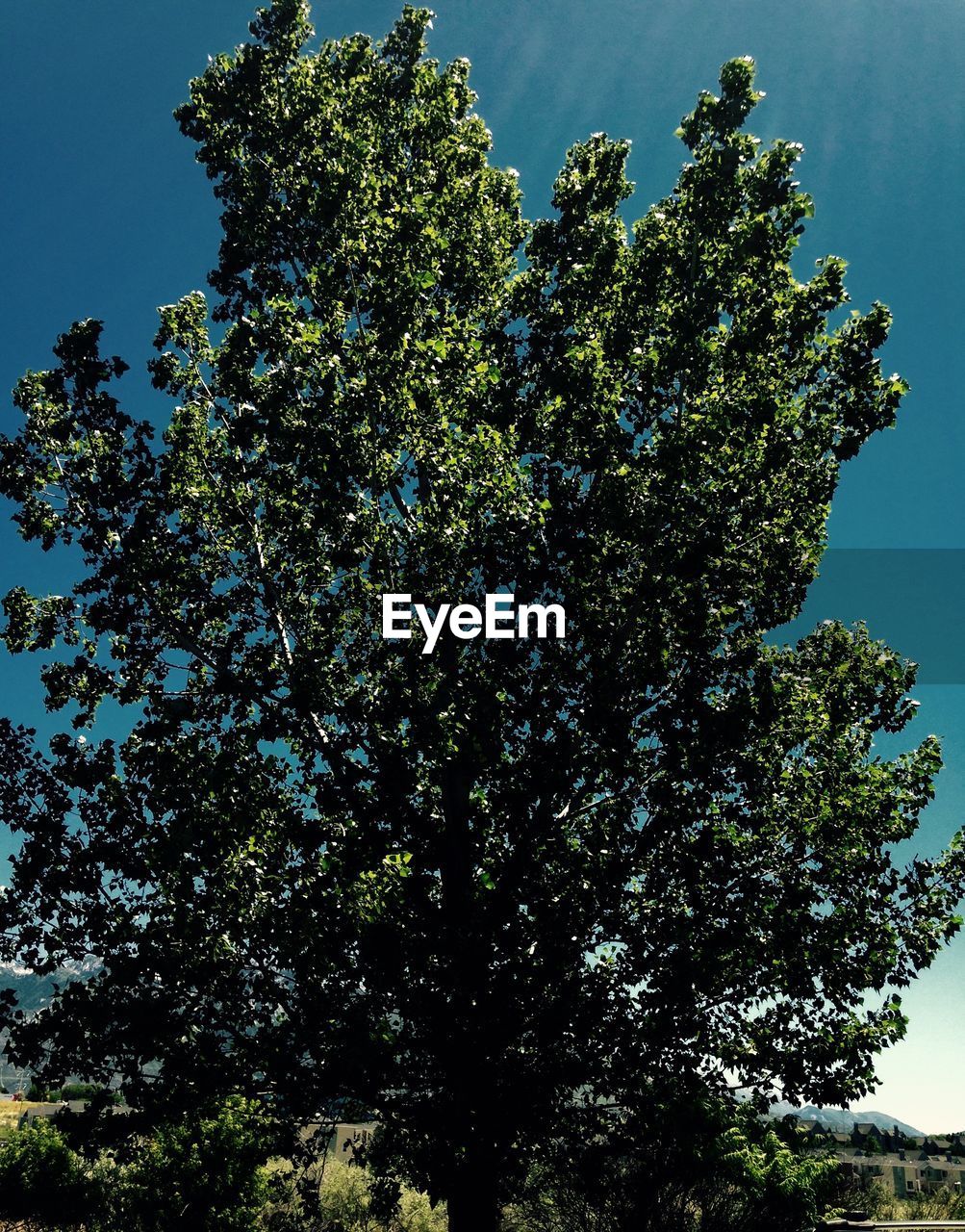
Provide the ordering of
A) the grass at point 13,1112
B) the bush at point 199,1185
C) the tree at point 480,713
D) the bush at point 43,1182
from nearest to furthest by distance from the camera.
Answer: the tree at point 480,713 → the bush at point 199,1185 → the bush at point 43,1182 → the grass at point 13,1112

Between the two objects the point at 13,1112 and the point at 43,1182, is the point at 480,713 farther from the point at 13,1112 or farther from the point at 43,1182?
the point at 13,1112

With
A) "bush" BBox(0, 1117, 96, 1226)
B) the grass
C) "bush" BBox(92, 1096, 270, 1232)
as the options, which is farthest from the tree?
the grass

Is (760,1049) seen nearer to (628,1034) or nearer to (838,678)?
(628,1034)

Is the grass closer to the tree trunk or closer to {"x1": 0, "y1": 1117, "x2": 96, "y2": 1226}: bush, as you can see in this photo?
{"x1": 0, "y1": 1117, "x2": 96, "y2": 1226}: bush

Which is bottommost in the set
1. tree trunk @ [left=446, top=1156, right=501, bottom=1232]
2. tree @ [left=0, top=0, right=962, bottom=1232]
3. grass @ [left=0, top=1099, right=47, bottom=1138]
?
grass @ [left=0, top=1099, right=47, bottom=1138]

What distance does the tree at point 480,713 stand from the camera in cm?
934

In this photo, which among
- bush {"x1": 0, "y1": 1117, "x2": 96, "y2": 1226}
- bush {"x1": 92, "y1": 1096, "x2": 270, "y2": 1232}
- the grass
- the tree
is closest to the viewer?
the tree

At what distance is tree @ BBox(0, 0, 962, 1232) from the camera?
934 cm

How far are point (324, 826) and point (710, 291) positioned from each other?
27.0 feet

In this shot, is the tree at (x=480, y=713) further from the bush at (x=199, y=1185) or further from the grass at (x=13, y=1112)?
the grass at (x=13, y=1112)

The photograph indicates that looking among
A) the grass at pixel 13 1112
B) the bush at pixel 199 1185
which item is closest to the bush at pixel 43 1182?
the bush at pixel 199 1185

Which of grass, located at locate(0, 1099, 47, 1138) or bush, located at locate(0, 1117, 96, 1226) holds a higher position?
bush, located at locate(0, 1117, 96, 1226)

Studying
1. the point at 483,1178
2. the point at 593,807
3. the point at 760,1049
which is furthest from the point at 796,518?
the point at 483,1178

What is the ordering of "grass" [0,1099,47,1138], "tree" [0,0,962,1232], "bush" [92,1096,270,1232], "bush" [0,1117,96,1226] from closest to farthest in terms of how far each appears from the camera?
"tree" [0,0,962,1232], "bush" [92,1096,270,1232], "bush" [0,1117,96,1226], "grass" [0,1099,47,1138]
